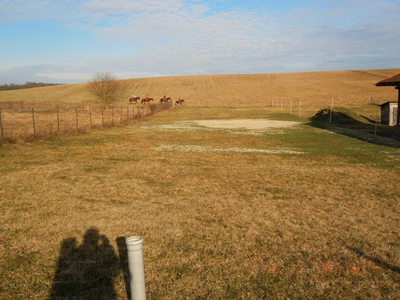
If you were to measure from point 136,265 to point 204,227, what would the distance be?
292 centimetres

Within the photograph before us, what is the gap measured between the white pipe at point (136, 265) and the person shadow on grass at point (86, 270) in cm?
112

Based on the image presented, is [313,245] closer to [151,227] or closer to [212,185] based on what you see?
[151,227]

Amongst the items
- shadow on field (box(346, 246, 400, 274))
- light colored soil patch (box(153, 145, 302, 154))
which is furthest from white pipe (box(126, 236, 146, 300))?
light colored soil patch (box(153, 145, 302, 154))

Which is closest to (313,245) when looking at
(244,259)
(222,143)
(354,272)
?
(354,272)

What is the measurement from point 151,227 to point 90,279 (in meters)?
1.60

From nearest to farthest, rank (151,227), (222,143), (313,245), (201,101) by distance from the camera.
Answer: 1. (313,245)
2. (151,227)
3. (222,143)
4. (201,101)

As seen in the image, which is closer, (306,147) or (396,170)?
(396,170)

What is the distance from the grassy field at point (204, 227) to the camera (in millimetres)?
3945

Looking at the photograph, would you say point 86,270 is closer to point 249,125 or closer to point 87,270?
point 87,270

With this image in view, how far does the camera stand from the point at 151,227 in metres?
5.52

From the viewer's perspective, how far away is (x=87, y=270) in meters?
4.22

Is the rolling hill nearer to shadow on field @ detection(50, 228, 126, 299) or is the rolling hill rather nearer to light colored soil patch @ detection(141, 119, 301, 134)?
light colored soil patch @ detection(141, 119, 301, 134)

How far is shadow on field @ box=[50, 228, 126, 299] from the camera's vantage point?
379 centimetres

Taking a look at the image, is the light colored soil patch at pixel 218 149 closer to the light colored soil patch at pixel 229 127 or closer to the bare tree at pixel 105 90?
the light colored soil patch at pixel 229 127
